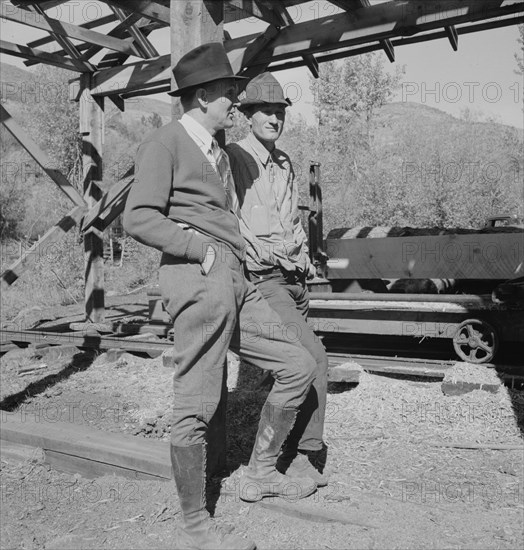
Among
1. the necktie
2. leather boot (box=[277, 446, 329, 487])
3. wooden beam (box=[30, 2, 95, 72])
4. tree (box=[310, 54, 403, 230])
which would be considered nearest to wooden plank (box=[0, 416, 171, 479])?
leather boot (box=[277, 446, 329, 487])

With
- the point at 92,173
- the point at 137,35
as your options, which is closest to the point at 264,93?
the point at 137,35

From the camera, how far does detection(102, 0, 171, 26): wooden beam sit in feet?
21.5

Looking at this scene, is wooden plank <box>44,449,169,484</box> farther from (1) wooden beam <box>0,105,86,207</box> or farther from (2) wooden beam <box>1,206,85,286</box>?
(1) wooden beam <box>0,105,86,207</box>

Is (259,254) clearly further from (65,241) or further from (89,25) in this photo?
(65,241)

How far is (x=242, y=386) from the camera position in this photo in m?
6.15

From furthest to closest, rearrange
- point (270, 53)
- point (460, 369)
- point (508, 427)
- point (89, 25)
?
1. point (89, 25)
2. point (270, 53)
3. point (460, 369)
4. point (508, 427)

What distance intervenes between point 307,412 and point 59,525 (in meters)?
1.55

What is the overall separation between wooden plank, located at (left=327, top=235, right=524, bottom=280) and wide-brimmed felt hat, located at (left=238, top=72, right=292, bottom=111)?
A: 14.5ft

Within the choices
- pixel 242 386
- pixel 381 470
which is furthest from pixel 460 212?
pixel 381 470

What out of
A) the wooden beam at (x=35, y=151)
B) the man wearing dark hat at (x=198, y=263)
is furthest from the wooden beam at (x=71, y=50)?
the man wearing dark hat at (x=198, y=263)

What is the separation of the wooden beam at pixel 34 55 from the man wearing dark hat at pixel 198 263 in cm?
640

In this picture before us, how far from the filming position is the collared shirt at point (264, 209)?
3818mm

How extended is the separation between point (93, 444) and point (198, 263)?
6.11 feet

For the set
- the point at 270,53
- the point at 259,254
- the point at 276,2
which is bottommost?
the point at 259,254
